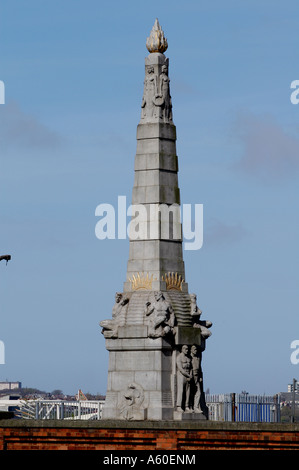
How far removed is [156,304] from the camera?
172 feet

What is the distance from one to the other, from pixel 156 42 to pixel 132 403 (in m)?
13.2

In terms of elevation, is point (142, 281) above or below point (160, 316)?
above

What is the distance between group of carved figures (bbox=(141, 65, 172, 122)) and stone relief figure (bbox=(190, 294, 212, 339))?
22.0ft

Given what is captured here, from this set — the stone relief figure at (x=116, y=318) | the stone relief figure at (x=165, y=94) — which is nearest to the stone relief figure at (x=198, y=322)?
the stone relief figure at (x=116, y=318)

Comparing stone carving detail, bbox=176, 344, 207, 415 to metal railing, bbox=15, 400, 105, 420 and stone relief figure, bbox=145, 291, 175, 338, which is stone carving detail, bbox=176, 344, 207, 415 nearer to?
stone relief figure, bbox=145, 291, 175, 338

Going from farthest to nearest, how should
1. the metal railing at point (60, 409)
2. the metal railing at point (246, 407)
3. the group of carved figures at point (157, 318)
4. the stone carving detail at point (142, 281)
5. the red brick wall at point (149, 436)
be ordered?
the metal railing at point (60, 409), the metal railing at point (246, 407), the stone carving detail at point (142, 281), the group of carved figures at point (157, 318), the red brick wall at point (149, 436)

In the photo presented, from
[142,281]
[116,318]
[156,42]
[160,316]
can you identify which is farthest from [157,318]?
[156,42]

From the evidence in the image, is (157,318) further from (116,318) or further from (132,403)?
(132,403)

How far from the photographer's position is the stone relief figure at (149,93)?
180 ft

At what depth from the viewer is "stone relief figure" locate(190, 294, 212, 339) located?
53.3 m

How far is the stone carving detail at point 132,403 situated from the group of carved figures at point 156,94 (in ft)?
32.4

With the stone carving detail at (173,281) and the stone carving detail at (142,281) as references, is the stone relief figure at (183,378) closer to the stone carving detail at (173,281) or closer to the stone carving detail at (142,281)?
the stone carving detail at (173,281)

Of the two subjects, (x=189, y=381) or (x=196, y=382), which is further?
(x=196, y=382)
